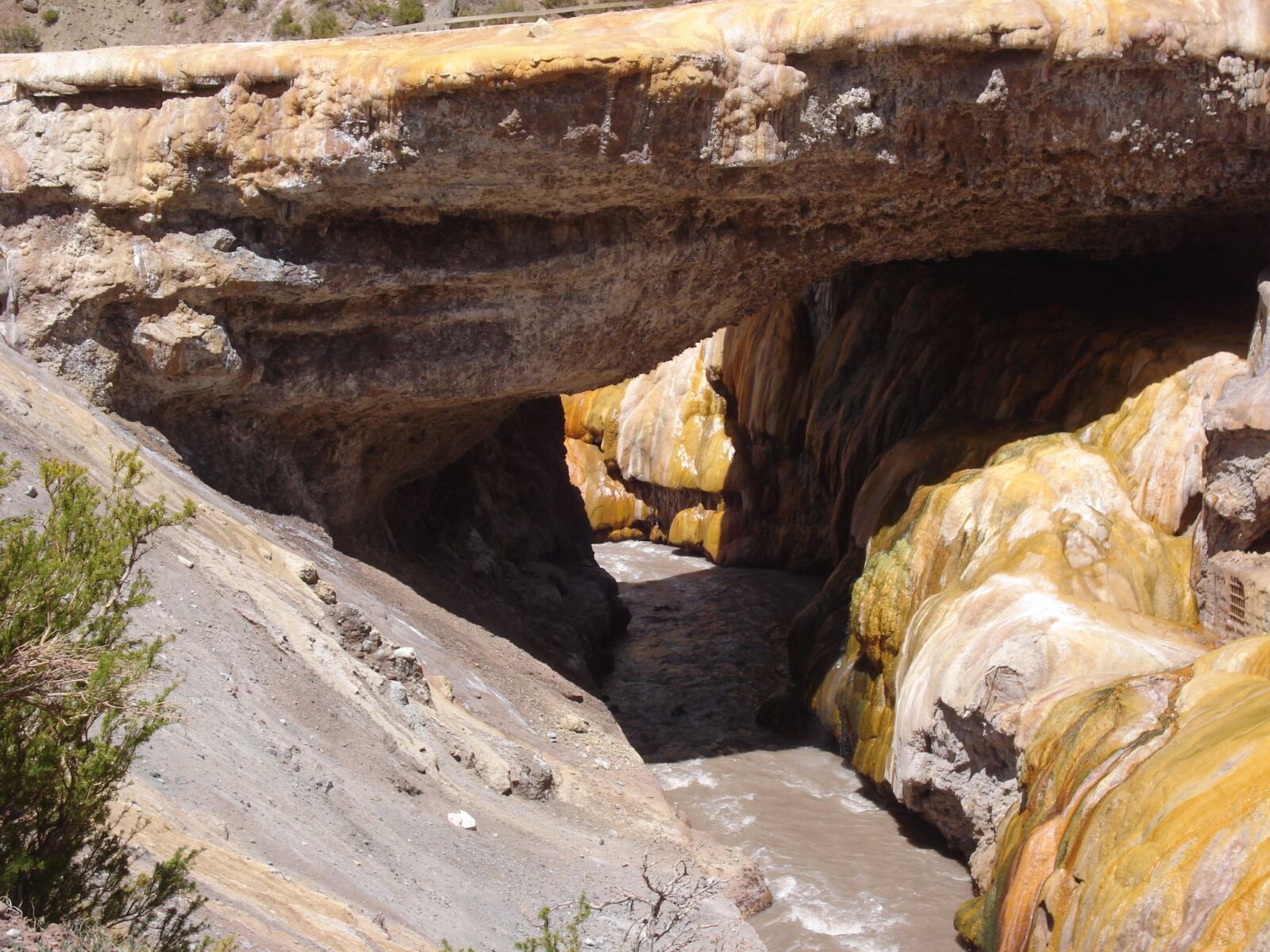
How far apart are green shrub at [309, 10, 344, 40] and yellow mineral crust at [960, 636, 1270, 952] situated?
17745mm

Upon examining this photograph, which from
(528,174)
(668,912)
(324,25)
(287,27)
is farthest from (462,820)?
(287,27)

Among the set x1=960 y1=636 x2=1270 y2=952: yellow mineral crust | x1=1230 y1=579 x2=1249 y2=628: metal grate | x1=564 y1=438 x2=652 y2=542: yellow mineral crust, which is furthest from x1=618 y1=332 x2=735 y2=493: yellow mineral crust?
x1=960 y1=636 x2=1270 y2=952: yellow mineral crust

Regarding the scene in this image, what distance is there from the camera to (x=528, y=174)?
9.41 meters

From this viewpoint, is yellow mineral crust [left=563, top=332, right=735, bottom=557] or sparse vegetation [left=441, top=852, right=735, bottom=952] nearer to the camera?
sparse vegetation [left=441, top=852, right=735, bottom=952]

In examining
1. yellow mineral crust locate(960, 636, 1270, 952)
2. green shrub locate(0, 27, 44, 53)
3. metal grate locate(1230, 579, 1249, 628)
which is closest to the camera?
yellow mineral crust locate(960, 636, 1270, 952)

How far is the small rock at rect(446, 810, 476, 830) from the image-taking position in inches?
303

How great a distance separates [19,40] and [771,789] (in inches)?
809

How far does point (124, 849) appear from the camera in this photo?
15.6 feet

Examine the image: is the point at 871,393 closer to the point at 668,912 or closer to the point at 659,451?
the point at 659,451

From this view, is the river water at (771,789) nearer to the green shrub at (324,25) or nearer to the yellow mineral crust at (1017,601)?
the yellow mineral crust at (1017,601)

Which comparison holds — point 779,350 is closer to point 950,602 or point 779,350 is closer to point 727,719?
point 727,719

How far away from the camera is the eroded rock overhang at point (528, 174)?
900 cm

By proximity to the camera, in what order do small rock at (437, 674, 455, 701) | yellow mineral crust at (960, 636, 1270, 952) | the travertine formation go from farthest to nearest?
small rock at (437, 674, 455, 701)
the travertine formation
yellow mineral crust at (960, 636, 1270, 952)

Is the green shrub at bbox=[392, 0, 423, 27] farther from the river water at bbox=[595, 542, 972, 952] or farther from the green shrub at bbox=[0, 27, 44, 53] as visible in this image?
the river water at bbox=[595, 542, 972, 952]
